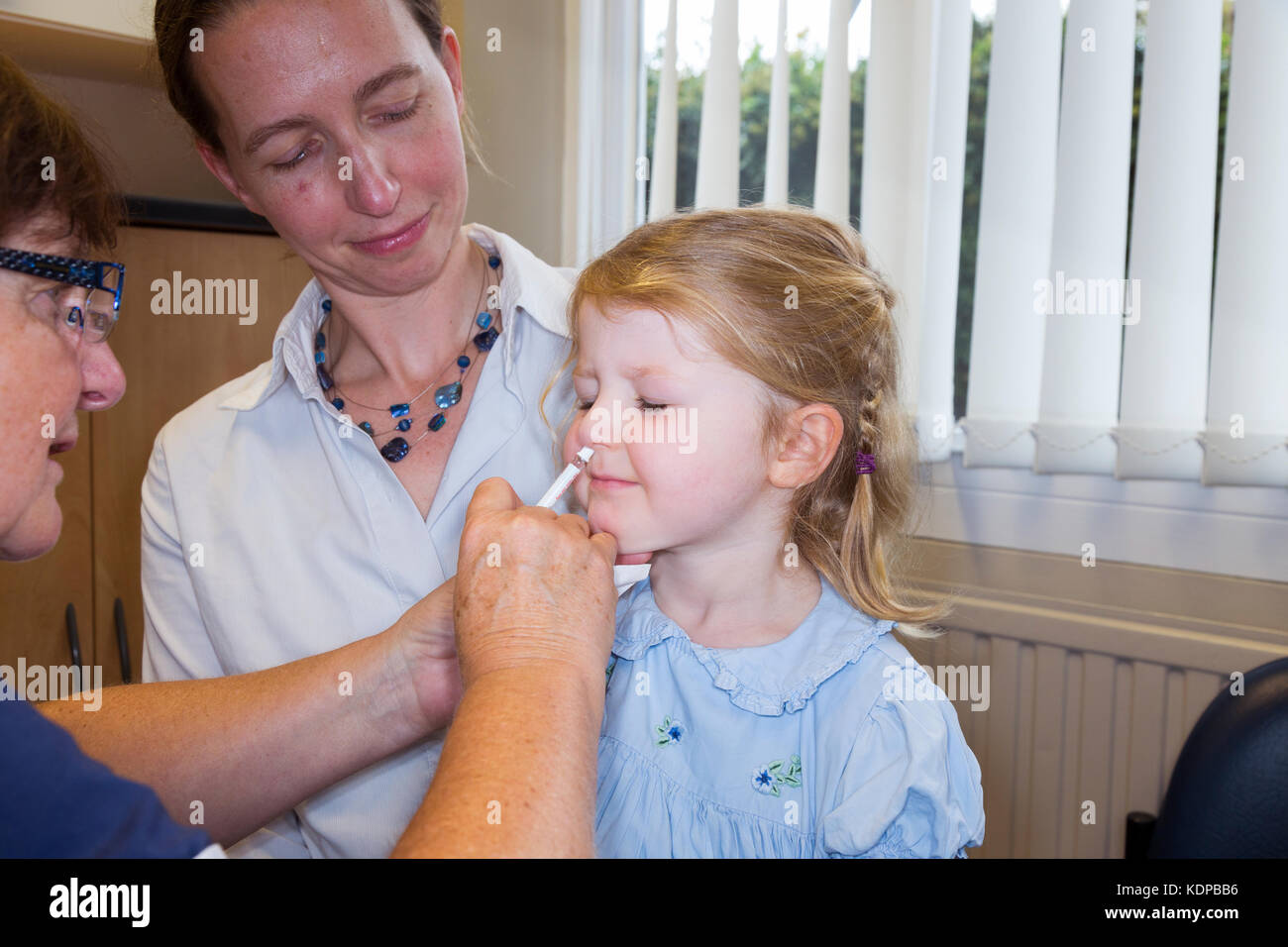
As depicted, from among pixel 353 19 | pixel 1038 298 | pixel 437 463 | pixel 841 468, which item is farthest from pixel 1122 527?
pixel 353 19

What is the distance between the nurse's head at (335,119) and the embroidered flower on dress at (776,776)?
2.49 ft

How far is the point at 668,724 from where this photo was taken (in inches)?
45.2

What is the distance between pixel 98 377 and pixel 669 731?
0.69 metres

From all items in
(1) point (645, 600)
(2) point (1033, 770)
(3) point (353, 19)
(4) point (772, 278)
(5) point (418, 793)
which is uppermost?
(3) point (353, 19)

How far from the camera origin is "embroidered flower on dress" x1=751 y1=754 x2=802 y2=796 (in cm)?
107

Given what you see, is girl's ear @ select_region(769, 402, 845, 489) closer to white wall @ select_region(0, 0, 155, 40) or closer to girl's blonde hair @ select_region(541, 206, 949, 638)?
girl's blonde hair @ select_region(541, 206, 949, 638)

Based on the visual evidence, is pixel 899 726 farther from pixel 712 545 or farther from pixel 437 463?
pixel 437 463

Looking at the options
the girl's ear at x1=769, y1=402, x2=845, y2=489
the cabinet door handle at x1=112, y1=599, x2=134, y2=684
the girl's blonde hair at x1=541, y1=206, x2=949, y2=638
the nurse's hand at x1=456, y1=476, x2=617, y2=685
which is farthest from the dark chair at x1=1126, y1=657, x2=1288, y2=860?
the cabinet door handle at x1=112, y1=599, x2=134, y2=684

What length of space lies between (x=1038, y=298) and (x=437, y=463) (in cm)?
107

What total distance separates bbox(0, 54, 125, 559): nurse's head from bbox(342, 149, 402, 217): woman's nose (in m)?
0.37

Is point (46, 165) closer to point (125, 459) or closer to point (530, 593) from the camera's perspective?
point (530, 593)

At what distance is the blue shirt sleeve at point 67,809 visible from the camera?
0.61 metres

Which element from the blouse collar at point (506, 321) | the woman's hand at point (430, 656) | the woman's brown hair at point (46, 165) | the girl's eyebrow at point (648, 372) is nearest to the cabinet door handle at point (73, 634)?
the blouse collar at point (506, 321)
